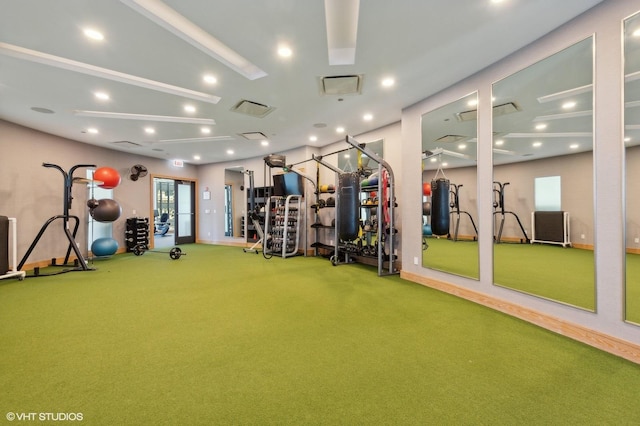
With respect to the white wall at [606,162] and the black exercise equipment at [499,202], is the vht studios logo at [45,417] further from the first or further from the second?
the black exercise equipment at [499,202]

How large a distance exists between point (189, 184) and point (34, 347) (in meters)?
8.55

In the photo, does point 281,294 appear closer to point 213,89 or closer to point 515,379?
point 515,379

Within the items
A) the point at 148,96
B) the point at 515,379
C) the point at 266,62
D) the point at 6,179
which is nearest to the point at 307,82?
the point at 266,62

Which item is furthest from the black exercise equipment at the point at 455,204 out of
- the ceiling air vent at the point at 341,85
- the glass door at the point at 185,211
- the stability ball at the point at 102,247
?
the glass door at the point at 185,211

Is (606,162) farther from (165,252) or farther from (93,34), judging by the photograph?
(165,252)

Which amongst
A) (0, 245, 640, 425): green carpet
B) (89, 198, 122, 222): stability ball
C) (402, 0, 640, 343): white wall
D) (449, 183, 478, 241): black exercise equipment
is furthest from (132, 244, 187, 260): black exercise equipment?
(402, 0, 640, 343): white wall

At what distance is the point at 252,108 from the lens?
466 cm

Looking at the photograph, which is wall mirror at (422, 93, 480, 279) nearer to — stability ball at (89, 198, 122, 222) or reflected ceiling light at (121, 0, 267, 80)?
reflected ceiling light at (121, 0, 267, 80)

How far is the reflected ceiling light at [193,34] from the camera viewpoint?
2398 millimetres

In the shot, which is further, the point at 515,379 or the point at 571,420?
the point at 515,379

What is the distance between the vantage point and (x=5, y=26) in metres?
2.57

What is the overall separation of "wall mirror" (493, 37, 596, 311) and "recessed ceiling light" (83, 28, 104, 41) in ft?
14.7

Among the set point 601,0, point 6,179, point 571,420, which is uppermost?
point 601,0

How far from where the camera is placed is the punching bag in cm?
477
